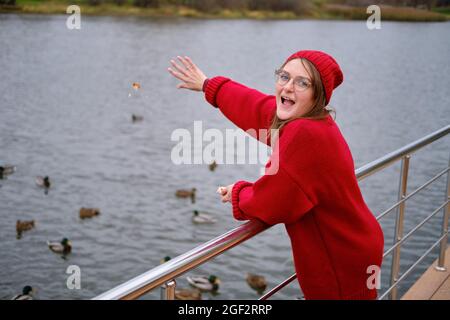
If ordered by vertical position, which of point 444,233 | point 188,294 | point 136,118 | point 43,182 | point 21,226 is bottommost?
point 188,294

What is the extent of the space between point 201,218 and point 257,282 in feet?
8.99

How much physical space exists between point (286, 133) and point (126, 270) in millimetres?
8163

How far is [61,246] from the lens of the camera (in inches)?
382

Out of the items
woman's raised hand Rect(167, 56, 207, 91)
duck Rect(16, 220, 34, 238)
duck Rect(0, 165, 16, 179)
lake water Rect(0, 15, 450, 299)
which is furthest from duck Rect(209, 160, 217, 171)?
woman's raised hand Rect(167, 56, 207, 91)

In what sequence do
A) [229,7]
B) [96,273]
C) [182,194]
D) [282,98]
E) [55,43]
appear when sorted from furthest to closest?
[55,43]
[229,7]
[182,194]
[96,273]
[282,98]

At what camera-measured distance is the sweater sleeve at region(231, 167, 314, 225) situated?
1329 millimetres

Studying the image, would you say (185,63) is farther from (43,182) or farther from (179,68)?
(43,182)

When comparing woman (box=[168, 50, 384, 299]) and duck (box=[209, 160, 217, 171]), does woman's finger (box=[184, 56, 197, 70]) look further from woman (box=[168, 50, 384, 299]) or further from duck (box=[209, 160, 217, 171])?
duck (box=[209, 160, 217, 171])

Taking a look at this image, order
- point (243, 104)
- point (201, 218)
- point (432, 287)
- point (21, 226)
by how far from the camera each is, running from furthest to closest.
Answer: point (201, 218) < point (21, 226) < point (432, 287) < point (243, 104)

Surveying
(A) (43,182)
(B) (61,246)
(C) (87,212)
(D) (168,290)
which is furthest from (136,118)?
(D) (168,290)

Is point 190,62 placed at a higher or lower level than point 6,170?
higher
